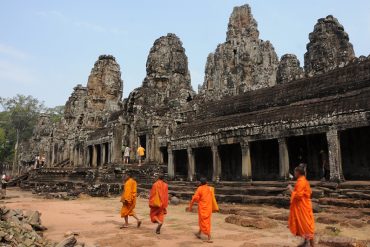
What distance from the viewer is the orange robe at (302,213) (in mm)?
5785

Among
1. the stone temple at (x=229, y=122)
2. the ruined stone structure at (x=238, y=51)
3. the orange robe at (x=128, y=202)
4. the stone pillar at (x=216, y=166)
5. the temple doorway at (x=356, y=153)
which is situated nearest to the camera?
the orange robe at (x=128, y=202)

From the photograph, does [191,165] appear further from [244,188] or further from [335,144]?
[335,144]

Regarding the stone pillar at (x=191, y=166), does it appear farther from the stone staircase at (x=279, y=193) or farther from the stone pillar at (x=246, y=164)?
the stone pillar at (x=246, y=164)

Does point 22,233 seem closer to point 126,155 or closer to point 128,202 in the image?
point 128,202

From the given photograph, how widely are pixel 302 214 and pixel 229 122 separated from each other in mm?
10552

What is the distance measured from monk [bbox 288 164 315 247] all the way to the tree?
64.1m

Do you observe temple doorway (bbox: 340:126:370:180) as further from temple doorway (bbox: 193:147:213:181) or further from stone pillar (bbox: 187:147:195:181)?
temple doorway (bbox: 193:147:213:181)

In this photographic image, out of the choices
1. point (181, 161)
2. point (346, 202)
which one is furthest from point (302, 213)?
point (181, 161)

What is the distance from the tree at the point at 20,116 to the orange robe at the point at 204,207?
6215 cm

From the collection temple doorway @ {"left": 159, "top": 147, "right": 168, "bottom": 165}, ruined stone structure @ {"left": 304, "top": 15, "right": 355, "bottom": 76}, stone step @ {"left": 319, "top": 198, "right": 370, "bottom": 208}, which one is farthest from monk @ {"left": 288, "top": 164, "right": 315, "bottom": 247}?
ruined stone structure @ {"left": 304, "top": 15, "right": 355, "bottom": 76}

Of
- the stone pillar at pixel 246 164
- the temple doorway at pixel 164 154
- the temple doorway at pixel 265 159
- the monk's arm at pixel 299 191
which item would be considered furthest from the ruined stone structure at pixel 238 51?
the monk's arm at pixel 299 191

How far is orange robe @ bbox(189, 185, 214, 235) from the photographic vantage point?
23.0 feet

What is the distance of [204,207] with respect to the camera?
7219 millimetres

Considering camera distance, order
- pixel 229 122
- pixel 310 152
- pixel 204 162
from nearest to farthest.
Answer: pixel 310 152 < pixel 229 122 < pixel 204 162
